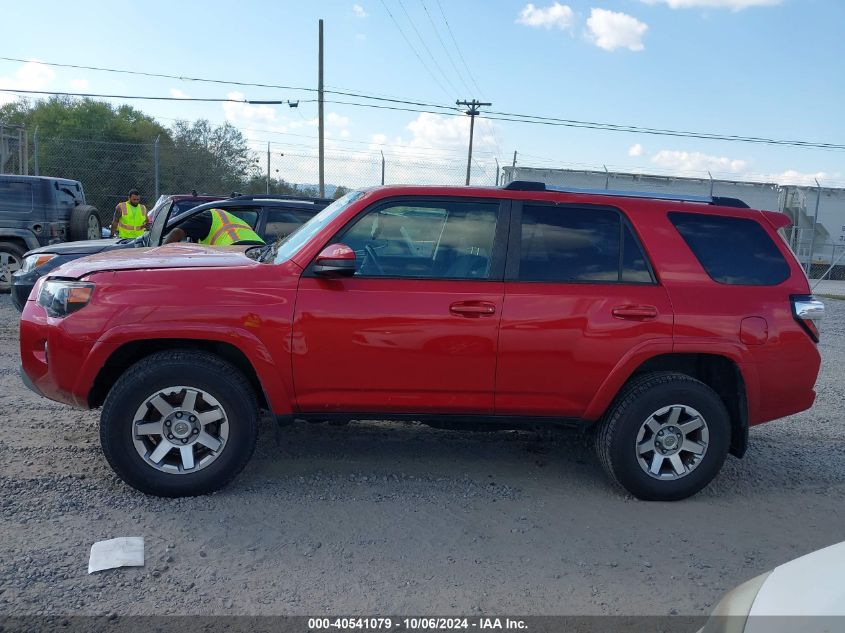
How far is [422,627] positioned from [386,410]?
1.50m

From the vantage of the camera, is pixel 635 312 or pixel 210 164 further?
pixel 210 164

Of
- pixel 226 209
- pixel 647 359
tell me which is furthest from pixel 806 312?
pixel 226 209

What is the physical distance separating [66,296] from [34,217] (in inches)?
368

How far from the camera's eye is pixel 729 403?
4738 millimetres

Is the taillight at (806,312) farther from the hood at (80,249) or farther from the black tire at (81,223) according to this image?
the black tire at (81,223)

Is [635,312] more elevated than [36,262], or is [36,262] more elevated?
[635,312]

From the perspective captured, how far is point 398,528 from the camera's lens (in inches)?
158

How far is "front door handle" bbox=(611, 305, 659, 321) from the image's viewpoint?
4.40 metres

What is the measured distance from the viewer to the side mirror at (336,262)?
13.5 feet

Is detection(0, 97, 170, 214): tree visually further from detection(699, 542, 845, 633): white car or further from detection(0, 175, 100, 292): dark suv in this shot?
A: detection(699, 542, 845, 633): white car

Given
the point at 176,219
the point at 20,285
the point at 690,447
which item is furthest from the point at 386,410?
the point at 20,285

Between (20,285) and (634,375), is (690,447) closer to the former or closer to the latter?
→ (634,375)

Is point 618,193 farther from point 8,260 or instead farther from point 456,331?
point 8,260

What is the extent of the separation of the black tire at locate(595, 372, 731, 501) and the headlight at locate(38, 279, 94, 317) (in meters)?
3.14
